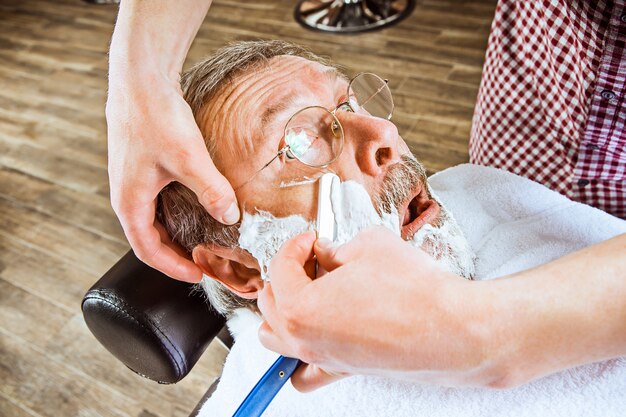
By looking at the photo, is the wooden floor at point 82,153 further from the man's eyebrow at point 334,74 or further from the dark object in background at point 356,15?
the man's eyebrow at point 334,74

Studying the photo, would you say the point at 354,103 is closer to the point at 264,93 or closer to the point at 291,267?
the point at 264,93

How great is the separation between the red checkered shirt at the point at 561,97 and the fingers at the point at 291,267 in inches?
28.8

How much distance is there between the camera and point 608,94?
115cm

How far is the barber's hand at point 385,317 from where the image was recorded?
1.98 feet

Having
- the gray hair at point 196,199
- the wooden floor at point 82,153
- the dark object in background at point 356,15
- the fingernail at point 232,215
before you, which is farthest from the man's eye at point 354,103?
the dark object in background at point 356,15

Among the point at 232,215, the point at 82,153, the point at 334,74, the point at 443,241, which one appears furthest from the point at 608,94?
the point at 82,153

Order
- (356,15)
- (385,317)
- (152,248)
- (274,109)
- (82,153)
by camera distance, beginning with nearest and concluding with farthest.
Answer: (385,317) < (152,248) < (274,109) < (82,153) < (356,15)

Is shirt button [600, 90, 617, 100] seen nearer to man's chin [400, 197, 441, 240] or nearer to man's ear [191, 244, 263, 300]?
man's chin [400, 197, 441, 240]

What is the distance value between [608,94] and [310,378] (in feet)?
2.64

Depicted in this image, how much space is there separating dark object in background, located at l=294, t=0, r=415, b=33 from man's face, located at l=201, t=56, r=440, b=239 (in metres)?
2.33

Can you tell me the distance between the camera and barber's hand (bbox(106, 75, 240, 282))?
0.87 meters

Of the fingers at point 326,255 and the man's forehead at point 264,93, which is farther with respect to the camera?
the man's forehead at point 264,93

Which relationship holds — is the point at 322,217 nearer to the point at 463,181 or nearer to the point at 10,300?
the point at 463,181

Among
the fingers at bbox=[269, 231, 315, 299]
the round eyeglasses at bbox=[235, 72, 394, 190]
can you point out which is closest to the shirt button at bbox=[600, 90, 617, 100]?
the round eyeglasses at bbox=[235, 72, 394, 190]
